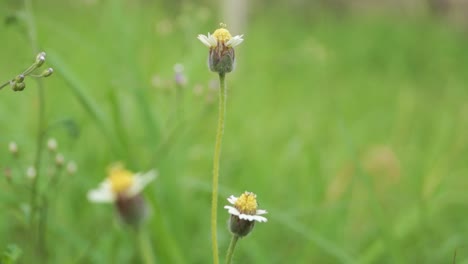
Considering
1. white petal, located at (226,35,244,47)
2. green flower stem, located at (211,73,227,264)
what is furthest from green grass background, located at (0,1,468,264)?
white petal, located at (226,35,244,47)

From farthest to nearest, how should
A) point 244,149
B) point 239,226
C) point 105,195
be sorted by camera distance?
1. point 244,149
2. point 239,226
3. point 105,195

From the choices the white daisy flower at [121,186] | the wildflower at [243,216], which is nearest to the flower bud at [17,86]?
the white daisy flower at [121,186]

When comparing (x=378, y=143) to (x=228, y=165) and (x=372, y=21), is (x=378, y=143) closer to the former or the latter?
(x=228, y=165)

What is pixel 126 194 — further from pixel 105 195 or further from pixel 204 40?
pixel 204 40

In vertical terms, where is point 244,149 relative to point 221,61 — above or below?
above

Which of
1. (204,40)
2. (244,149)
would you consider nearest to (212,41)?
(204,40)

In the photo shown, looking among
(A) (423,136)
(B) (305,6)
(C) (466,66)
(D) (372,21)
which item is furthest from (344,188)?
(B) (305,6)
